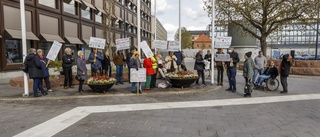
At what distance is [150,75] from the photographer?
9.88 m

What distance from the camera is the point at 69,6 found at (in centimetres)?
2400

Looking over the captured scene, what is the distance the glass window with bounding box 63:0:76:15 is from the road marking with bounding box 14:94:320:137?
1910 centimetres

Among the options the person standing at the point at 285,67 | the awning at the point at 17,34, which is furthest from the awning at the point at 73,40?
the person standing at the point at 285,67

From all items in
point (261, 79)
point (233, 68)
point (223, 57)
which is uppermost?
point (223, 57)

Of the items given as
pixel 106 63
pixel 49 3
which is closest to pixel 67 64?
pixel 106 63

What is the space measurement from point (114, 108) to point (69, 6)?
20.3 meters

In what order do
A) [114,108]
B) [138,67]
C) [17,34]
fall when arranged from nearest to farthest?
[114,108] → [138,67] → [17,34]

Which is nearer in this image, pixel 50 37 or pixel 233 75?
pixel 233 75

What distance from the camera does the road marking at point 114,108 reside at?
16.7 ft

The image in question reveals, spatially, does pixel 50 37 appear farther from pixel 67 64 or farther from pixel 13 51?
pixel 67 64

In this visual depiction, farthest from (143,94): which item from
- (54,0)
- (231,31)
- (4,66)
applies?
(231,31)

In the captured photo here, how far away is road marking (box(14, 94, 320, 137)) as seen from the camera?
509 centimetres

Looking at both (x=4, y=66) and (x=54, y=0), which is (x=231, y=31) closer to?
(x=54, y=0)

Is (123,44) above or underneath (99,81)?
above
